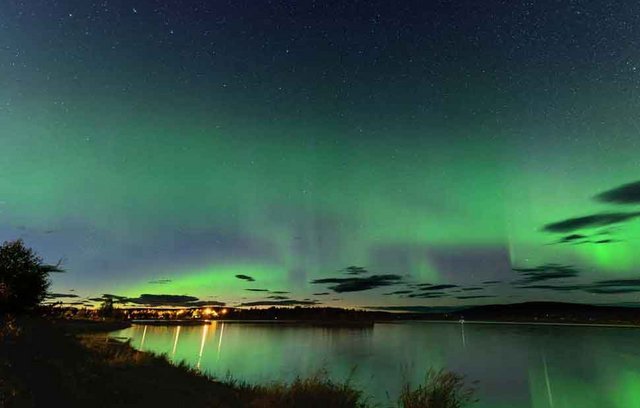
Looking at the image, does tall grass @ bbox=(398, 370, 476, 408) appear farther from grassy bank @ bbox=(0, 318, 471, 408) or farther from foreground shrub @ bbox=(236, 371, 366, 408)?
foreground shrub @ bbox=(236, 371, 366, 408)

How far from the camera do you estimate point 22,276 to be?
73.6 feet

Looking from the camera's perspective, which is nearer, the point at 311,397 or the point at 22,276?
the point at 311,397

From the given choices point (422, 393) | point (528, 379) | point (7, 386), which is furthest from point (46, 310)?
point (528, 379)

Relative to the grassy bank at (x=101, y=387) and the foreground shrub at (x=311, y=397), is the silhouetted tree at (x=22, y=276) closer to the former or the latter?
the grassy bank at (x=101, y=387)

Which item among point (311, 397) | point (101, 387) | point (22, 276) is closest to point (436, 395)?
point (311, 397)

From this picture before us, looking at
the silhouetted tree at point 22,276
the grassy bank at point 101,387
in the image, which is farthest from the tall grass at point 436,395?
the silhouetted tree at point 22,276

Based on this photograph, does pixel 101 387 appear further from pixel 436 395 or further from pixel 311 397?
pixel 436 395

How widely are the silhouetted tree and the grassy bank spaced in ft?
10.5

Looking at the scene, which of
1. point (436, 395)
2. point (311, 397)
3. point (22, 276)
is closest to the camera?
point (436, 395)

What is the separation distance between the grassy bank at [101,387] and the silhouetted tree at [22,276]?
319 centimetres

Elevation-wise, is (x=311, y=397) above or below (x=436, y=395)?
below

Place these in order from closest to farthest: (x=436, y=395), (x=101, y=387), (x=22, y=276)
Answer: (x=101, y=387) < (x=436, y=395) < (x=22, y=276)

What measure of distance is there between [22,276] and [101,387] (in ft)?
36.4

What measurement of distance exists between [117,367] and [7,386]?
733 centimetres
